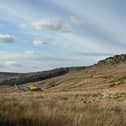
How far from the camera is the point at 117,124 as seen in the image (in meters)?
10.9

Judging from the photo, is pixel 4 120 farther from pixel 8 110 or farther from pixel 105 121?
pixel 105 121

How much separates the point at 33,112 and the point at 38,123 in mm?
1418

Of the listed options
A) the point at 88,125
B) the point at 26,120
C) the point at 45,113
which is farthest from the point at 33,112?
the point at 88,125

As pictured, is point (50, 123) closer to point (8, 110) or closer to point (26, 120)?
point (26, 120)

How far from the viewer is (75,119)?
10.7 metres

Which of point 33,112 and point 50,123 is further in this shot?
point 33,112

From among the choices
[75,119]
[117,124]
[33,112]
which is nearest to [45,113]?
[33,112]

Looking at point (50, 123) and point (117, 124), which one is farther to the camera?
point (117, 124)

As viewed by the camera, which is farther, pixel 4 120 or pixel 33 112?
pixel 33 112

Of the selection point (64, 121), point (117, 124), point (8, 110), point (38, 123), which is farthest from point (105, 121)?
point (8, 110)

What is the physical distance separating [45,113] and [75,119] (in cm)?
105

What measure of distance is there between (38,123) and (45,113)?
128 cm

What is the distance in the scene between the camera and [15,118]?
1043 centimetres

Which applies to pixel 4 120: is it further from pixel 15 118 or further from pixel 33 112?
pixel 33 112
